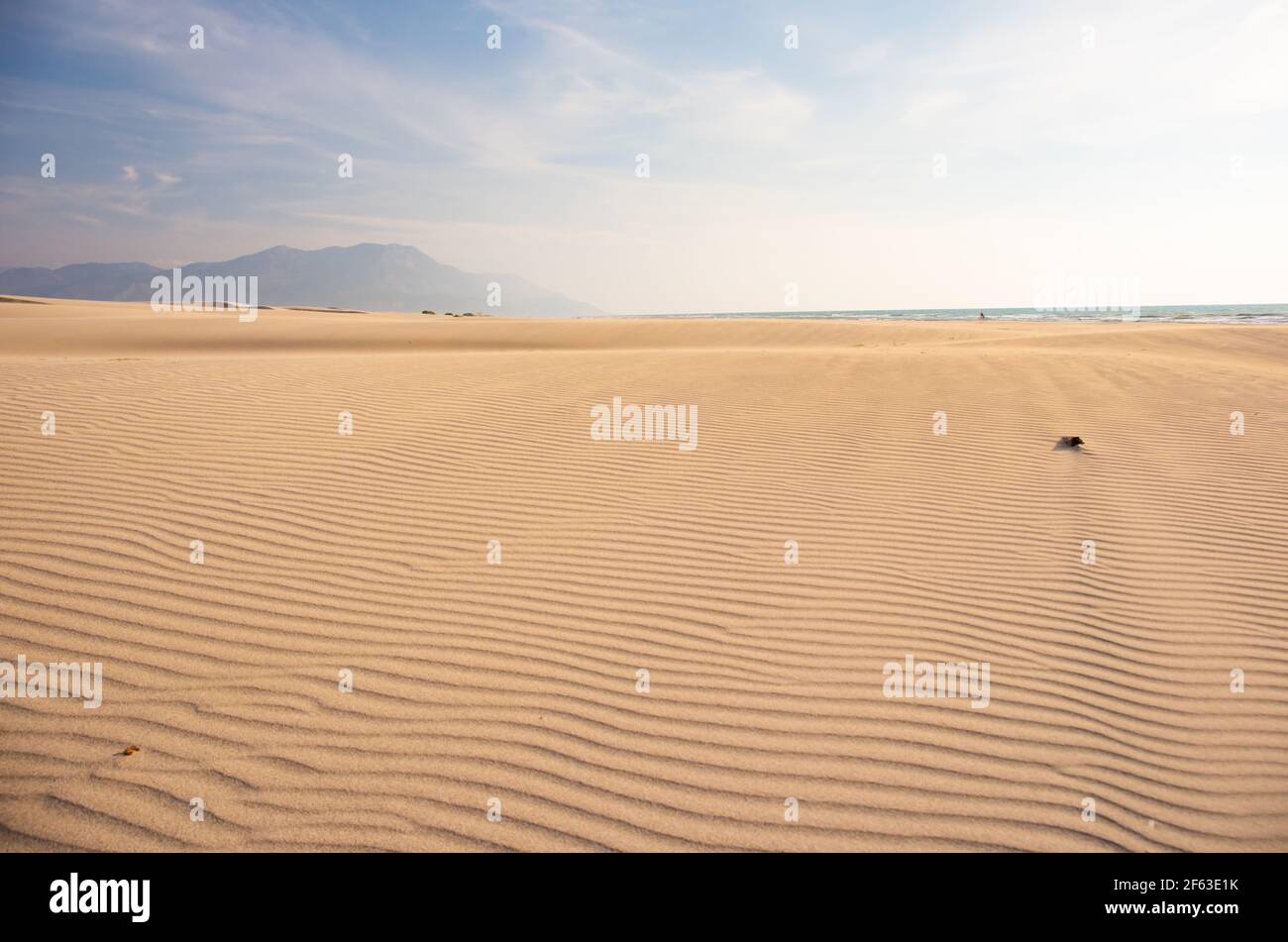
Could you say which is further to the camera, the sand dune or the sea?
the sea

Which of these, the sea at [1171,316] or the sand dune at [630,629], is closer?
the sand dune at [630,629]

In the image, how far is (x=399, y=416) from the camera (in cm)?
776

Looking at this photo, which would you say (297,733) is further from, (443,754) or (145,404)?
(145,404)

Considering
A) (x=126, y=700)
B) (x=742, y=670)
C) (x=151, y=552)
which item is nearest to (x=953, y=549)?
(x=742, y=670)

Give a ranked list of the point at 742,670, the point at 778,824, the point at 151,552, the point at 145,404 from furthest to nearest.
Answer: the point at 145,404, the point at 151,552, the point at 742,670, the point at 778,824

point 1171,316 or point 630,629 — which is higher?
point 1171,316

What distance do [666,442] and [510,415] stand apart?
6.57 feet

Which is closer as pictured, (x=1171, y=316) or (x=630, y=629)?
(x=630, y=629)

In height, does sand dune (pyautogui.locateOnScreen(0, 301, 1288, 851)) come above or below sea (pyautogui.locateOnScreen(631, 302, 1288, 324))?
below

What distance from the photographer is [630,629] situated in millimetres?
3645

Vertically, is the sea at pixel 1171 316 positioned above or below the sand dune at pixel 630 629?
above

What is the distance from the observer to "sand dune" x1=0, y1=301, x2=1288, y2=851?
8.13 feet

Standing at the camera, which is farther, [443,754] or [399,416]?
[399,416]

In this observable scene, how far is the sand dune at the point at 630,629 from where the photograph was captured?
8.13 ft
